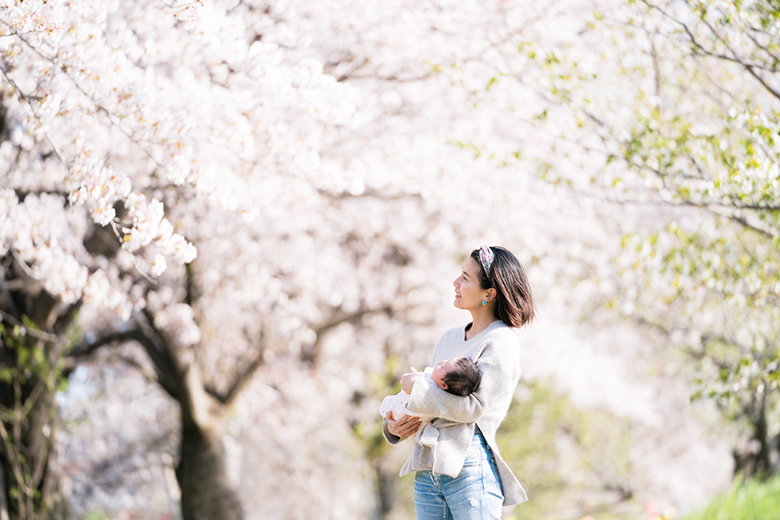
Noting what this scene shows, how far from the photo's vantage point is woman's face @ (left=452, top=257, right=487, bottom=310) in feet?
8.77

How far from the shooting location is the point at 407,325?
12281 mm

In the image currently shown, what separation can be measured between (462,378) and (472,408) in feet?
0.37

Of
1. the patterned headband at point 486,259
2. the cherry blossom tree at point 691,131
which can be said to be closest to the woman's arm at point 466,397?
the patterned headband at point 486,259

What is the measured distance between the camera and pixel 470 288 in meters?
2.68

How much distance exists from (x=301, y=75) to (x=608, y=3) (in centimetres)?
308

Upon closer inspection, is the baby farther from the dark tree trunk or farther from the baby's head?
the dark tree trunk

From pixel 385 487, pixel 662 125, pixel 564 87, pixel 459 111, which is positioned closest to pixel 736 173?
pixel 662 125

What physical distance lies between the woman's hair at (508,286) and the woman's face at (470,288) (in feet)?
0.06

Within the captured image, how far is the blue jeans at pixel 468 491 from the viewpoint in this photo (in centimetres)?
248

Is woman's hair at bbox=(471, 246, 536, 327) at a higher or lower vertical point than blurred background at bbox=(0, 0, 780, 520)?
higher

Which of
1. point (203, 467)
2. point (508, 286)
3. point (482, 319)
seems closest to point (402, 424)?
point (482, 319)

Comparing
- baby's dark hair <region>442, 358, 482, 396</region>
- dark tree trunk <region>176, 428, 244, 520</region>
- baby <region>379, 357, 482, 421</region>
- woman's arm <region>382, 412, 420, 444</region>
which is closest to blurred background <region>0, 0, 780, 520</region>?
dark tree trunk <region>176, 428, 244, 520</region>

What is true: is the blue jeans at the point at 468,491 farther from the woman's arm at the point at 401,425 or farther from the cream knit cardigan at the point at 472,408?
the woman's arm at the point at 401,425

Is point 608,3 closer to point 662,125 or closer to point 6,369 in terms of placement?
point 662,125
